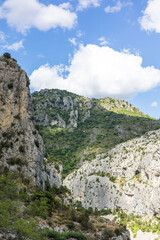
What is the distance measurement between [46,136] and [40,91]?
81.5 metres

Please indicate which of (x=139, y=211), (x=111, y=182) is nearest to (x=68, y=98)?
(x=111, y=182)

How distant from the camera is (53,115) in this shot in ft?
479

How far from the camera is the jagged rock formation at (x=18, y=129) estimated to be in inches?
1391

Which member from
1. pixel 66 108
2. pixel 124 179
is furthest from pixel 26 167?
pixel 66 108

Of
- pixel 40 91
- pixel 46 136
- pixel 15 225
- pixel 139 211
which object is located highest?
pixel 40 91

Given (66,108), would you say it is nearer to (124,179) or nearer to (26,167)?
(124,179)

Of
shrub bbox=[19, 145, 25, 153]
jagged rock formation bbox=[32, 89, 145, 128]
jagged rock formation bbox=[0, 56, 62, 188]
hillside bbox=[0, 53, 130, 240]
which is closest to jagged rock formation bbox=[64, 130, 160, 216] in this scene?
hillside bbox=[0, 53, 130, 240]

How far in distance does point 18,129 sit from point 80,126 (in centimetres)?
10732

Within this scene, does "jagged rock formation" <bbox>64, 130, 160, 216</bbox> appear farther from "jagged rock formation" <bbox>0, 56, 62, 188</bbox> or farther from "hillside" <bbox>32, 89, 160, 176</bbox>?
"jagged rock formation" <bbox>0, 56, 62, 188</bbox>

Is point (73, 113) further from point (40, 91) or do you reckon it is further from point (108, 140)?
point (40, 91)

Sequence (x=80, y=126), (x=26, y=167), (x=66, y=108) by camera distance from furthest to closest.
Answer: (x=66, y=108) → (x=80, y=126) → (x=26, y=167)

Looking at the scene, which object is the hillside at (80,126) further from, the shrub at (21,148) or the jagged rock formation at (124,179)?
the shrub at (21,148)

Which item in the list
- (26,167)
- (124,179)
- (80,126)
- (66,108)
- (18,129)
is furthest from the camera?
(66,108)

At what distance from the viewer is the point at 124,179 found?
86938 millimetres
